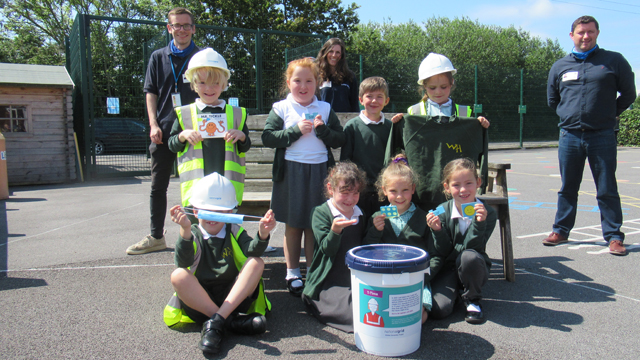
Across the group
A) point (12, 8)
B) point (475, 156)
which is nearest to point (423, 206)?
point (475, 156)

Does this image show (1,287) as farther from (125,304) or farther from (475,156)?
(475,156)

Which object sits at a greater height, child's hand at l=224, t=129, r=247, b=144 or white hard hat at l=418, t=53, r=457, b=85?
white hard hat at l=418, t=53, r=457, b=85

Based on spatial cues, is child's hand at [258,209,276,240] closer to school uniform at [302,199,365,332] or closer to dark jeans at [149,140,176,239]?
school uniform at [302,199,365,332]

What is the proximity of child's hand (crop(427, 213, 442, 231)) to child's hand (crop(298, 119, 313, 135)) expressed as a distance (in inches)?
43.4

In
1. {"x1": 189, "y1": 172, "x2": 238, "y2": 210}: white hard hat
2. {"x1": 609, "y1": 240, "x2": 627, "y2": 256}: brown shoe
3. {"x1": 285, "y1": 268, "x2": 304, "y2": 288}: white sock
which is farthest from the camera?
{"x1": 609, "y1": 240, "x2": 627, "y2": 256}: brown shoe

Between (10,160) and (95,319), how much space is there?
945cm

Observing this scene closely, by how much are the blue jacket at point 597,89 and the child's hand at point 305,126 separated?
Result: 3075mm

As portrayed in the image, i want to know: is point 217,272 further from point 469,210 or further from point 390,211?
point 469,210

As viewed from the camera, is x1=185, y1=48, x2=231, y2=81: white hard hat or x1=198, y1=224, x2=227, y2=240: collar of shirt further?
x1=185, y1=48, x2=231, y2=81: white hard hat

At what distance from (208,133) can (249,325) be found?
4.76ft

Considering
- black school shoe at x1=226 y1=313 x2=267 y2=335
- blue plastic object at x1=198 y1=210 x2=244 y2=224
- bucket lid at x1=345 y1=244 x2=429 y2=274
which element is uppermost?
blue plastic object at x1=198 y1=210 x2=244 y2=224

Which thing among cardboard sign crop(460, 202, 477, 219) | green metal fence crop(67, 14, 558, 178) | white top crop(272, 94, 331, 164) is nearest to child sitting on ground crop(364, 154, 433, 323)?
cardboard sign crop(460, 202, 477, 219)

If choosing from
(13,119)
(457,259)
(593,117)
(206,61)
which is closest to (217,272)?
(206,61)

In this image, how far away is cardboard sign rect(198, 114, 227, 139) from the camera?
3.39 metres
